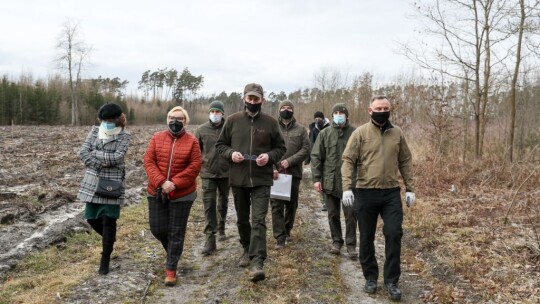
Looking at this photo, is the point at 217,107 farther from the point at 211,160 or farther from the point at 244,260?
the point at 244,260

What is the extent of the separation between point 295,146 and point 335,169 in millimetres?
896

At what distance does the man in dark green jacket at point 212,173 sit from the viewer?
19.7ft

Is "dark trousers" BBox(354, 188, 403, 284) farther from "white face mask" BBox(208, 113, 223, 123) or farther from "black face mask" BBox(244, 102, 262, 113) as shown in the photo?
"white face mask" BBox(208, 113, 223, 123)

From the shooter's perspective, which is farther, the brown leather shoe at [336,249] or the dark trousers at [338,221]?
the brown leather shoe at [336,249]

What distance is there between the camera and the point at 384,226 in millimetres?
4461

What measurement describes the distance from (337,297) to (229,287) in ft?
3.71

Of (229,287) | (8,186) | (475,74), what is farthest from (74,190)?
(475,74)

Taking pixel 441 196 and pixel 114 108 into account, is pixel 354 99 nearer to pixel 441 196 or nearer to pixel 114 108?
pixel 441 196

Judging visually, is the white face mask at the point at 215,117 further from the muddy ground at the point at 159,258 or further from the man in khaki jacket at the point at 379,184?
the man in khaki jacket at the point at 379,184

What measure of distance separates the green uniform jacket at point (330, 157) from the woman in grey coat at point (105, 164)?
2.64 m

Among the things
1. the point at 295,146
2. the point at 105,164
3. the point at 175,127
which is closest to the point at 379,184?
the point at 175,127

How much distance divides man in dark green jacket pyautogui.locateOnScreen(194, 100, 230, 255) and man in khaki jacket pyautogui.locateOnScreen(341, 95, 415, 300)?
6.86 feet

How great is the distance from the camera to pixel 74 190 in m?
9.92

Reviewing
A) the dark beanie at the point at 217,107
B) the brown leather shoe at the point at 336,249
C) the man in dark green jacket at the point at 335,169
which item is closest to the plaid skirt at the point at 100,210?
the dark beanie at the point at 217,107
